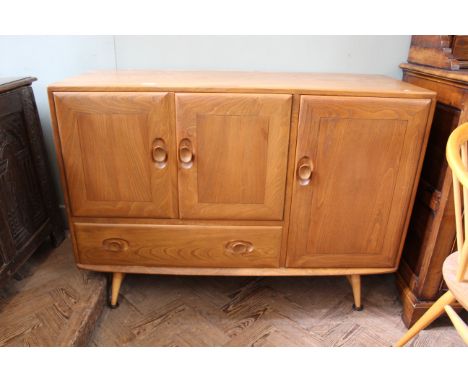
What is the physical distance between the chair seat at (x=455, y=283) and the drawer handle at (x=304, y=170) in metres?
0.39

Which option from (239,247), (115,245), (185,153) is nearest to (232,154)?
(185,153)

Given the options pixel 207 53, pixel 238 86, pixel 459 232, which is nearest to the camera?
pixel 459 232

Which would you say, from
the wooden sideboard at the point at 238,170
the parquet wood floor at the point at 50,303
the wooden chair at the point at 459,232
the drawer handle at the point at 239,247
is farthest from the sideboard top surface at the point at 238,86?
the parquet wood floor at the point at 50,303

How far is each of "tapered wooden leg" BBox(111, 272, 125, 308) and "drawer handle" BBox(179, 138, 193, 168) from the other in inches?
18.2

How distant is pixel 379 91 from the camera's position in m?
0.92

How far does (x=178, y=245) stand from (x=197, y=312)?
0.29m

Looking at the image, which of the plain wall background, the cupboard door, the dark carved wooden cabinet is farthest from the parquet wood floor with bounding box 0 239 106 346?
the plain wall background

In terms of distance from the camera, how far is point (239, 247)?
43.1 inches

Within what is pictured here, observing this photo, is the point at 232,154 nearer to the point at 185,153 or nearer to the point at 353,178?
the point at 185,153

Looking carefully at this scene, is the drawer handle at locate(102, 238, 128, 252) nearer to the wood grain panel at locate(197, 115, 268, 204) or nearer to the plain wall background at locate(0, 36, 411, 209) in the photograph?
the wood grain panel at locate(197, 115, 268, 204)

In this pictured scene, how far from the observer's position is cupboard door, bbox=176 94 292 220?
92cm

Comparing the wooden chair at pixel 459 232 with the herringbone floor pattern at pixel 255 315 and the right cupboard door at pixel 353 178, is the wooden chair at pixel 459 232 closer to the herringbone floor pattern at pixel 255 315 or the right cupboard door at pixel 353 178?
the right cupboard door at pixel 353 178

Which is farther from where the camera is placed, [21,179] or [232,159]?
[21,179]
